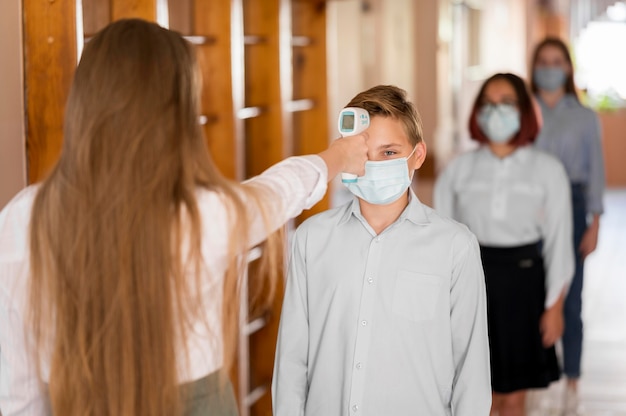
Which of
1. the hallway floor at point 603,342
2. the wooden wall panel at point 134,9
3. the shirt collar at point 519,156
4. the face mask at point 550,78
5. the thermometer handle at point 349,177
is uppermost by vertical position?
the wooden wall panel at point 134,9

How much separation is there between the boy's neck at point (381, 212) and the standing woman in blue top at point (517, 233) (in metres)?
1.35

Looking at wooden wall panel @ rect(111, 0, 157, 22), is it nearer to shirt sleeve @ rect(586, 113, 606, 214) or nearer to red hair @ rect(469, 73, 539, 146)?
red hair @ rect(469, 73, 539, 146)

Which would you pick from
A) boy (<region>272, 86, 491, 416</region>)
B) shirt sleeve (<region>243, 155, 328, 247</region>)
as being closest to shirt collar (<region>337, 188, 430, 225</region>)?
boy (<region>272, 86, 491, 416</region>)

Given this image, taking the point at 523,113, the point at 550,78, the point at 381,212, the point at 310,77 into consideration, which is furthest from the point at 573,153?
the point at 381,212

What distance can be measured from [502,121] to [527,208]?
0.32 meters

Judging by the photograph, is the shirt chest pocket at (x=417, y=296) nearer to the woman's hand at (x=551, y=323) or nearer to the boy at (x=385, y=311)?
the boy at (x=385, y=311)

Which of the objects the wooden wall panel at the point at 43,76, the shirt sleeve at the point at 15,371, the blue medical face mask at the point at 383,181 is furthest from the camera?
the wooden wall panel at the point at 43,76

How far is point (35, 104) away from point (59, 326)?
3.20 feet

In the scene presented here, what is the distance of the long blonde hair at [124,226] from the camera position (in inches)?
65.9

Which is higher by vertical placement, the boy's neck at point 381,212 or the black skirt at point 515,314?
the boy's neck at point 381,212

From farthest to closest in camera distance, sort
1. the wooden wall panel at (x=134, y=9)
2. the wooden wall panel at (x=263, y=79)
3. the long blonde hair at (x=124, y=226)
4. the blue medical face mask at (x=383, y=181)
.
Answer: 1. the wooden wall panel at (x=263, y=79)
2. the wooden wall panel at (x=134, y=9)
3. the blue medical face mask at (x=383, y=181)
4. the long blonde hair at (x=124, y=226)

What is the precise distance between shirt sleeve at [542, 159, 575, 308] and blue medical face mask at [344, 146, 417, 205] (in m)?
1.44

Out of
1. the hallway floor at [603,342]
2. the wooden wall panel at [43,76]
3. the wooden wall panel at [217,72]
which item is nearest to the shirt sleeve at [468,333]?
the wooden wall panel at [43,76]

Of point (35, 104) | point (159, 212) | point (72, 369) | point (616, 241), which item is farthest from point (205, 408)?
point (616, 241)
